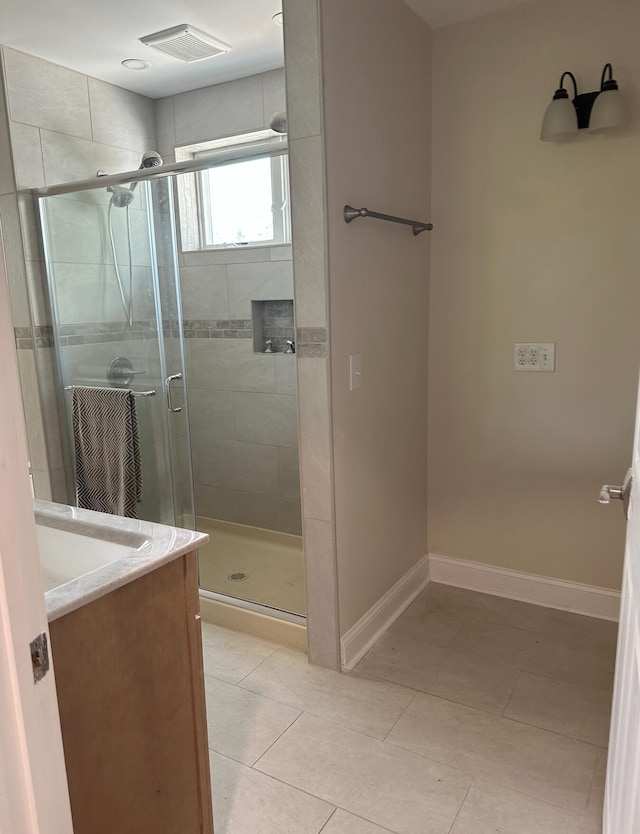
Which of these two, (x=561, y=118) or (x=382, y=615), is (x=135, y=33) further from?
(x=382, y=615)

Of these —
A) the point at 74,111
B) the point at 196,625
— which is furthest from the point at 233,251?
the point at 196,625

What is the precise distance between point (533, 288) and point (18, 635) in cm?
230

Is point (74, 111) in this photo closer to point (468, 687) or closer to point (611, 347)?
point (611, 347)

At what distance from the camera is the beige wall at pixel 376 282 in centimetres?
204

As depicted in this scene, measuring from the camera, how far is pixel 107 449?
270cm

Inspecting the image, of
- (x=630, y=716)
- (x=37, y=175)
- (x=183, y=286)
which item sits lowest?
(x=630, y=716)

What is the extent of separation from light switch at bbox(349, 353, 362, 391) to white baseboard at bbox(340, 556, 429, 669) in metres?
0.91

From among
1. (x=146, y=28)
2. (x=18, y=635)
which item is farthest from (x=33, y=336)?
(x=18, y=635)

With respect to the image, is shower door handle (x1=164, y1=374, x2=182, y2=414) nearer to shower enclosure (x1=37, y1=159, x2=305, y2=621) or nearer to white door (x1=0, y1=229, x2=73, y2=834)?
shower enclosure (x1=37, y1=159, x2=305, y2=621)

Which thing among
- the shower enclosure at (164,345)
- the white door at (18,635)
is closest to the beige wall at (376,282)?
the shower enclosure at (164,345)

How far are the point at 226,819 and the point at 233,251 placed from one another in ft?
8.26

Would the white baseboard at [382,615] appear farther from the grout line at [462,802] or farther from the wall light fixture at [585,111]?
the wall light fixture at [585,111]

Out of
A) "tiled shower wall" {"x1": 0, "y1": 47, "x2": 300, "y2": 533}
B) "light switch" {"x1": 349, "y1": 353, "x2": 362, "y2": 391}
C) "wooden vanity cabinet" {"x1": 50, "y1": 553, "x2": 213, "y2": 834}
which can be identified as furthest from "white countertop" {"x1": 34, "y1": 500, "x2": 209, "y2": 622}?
"tiled shower wall" {"x1": 0, "y1": 47, "x2": 300, "y2": 533}

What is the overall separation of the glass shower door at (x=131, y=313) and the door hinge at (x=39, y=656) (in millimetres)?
1888
